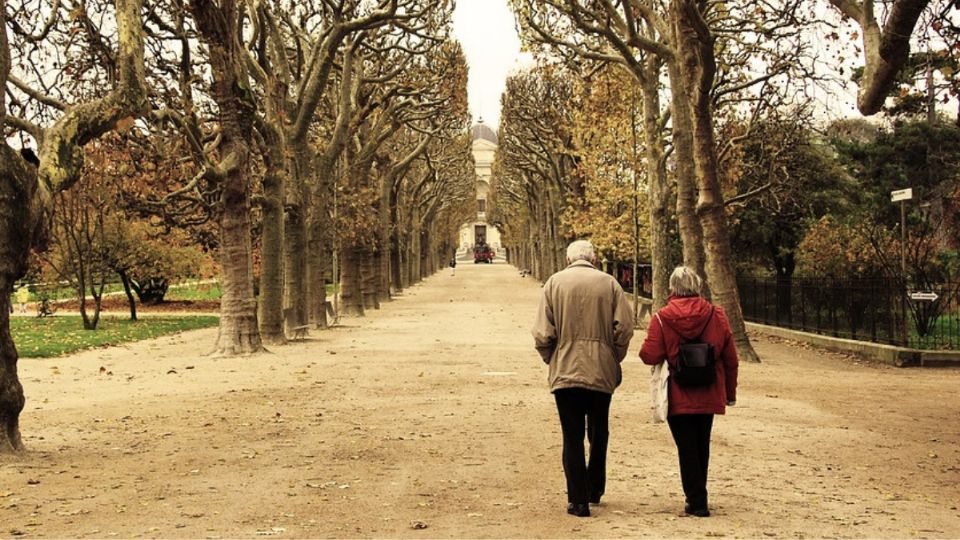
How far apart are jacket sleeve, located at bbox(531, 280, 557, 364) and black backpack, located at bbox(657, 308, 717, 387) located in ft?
2.63

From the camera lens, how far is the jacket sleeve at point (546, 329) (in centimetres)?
702

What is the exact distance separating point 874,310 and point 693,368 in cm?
1585

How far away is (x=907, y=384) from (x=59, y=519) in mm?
12955

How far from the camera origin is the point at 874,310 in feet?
70.1

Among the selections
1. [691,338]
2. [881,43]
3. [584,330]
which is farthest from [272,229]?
[691,338]

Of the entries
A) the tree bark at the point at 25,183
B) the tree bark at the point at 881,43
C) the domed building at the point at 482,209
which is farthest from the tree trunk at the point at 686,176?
the domed building at the point at 482,209

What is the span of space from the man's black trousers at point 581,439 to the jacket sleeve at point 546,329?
29 centimetres

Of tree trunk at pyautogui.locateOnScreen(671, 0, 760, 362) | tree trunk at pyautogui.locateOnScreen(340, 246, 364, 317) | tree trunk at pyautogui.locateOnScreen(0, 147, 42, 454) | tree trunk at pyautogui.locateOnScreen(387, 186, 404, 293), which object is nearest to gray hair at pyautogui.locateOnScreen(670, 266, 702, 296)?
tree trunk at pyautogui.locateOnScreen(0, 147, 42, 454)

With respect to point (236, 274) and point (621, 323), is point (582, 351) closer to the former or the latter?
point (621, 323)

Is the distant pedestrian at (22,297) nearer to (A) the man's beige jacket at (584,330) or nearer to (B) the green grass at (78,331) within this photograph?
(B) the green grass at (78,331)

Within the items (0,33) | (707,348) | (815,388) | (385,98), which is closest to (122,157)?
(385,98)

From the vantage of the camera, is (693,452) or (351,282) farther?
(351,282)

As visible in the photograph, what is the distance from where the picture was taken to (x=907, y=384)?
53.0 ft

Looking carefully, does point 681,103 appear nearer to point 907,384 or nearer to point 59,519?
point 907,384
